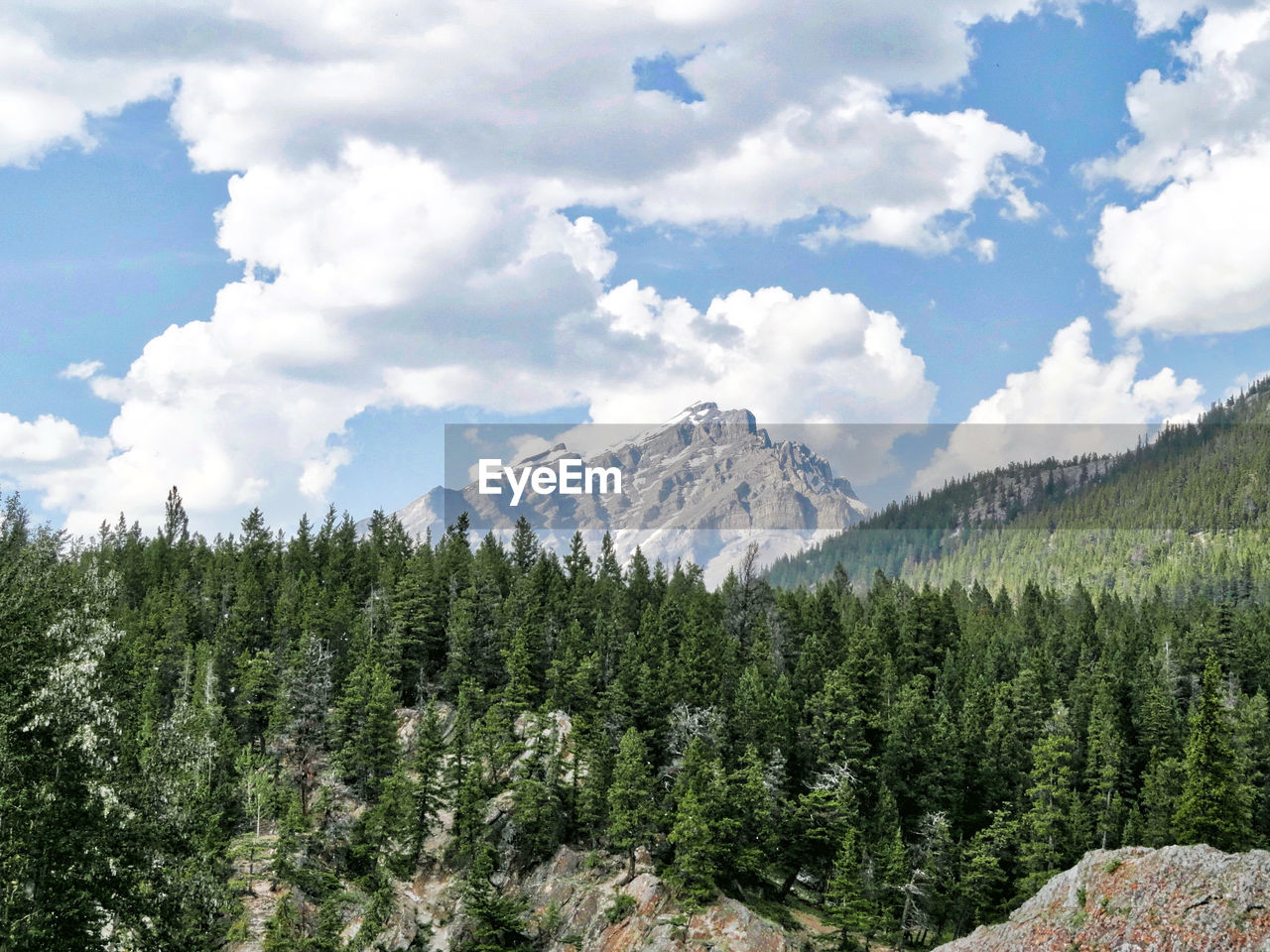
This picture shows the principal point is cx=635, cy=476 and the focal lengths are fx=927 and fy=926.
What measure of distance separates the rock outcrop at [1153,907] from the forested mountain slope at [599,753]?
1988 cm

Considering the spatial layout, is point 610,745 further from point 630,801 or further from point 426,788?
point 426,788

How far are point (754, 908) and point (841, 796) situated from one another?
11171 millimetres

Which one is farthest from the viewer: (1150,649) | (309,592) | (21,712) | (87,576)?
(1150,649)

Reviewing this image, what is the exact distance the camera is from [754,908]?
6488 cm

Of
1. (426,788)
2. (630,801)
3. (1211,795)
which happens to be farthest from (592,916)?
(1211,795)

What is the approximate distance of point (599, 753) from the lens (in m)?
72.4

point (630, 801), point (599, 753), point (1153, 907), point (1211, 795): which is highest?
point (599, 753)

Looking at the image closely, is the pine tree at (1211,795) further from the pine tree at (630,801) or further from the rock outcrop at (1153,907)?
the pine tree at (630,801)

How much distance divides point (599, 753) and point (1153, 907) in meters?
40.7

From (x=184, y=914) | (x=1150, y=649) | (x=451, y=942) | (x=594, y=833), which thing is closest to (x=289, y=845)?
(x=451, y=942)

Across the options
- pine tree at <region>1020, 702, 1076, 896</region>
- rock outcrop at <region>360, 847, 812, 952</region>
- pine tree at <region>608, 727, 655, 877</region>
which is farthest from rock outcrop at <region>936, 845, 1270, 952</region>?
pine tree at <region>608, 727, 655, 877</region>

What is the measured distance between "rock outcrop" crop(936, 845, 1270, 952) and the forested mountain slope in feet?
65.2

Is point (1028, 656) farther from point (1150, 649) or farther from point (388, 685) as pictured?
point (388, 685)

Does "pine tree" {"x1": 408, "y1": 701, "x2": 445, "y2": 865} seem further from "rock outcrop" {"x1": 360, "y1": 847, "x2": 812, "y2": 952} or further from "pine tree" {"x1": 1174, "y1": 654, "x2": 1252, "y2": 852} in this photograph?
"pine tree" {"x1": 1174, "y1": 654, "x2": 1252, "y2": 852}
